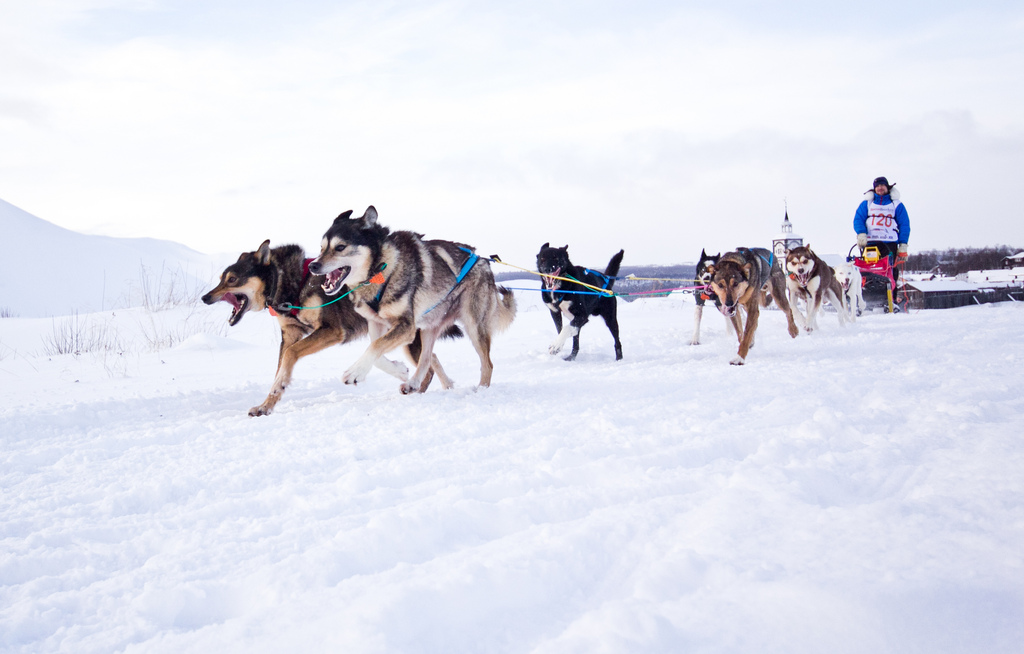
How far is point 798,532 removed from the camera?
1688 millimetres

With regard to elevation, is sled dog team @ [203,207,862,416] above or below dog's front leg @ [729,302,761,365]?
above

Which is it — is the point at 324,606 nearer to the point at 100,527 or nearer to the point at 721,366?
the point at 100,527

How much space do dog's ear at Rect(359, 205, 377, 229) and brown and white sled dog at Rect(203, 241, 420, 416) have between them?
0.59m

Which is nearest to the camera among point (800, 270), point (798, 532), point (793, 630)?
point (793, 630)

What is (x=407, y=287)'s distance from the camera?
414 cm

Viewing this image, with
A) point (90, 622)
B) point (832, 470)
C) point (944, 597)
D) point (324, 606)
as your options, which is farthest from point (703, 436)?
point (90, 622)

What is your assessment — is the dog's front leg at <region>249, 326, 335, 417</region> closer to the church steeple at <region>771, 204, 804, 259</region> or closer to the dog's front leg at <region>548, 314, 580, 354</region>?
the dog's front leg at <region>548, 314, 580, 354</region>

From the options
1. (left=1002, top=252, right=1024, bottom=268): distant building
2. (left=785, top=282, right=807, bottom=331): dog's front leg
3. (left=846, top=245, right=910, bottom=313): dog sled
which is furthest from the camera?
(left=1002, top=252, right=1024, bottom=268): distant building

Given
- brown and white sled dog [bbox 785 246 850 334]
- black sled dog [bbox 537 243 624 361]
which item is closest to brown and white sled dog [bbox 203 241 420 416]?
black sled dog [bbox 537 243 624 361]

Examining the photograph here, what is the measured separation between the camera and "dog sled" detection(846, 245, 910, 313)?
10317 mm

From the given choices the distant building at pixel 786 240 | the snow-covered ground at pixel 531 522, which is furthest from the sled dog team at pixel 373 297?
the distant building at pixel 786 240

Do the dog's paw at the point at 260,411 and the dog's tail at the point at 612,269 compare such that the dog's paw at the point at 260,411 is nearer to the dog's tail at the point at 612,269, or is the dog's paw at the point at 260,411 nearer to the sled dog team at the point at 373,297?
the sled dog team at the point at 373,297

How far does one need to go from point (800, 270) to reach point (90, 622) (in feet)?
28.3

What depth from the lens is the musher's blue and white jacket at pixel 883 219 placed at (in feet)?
32.1
